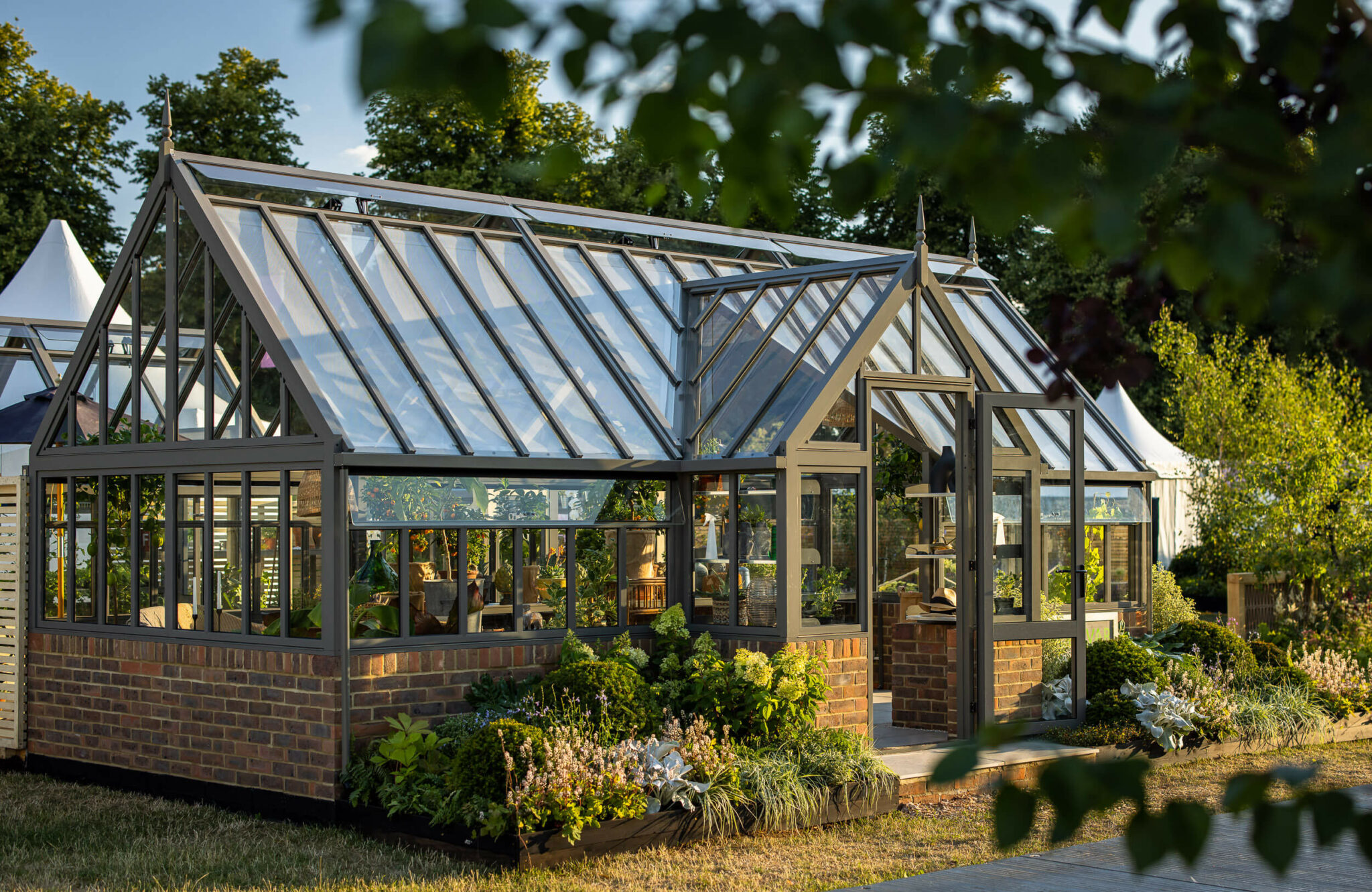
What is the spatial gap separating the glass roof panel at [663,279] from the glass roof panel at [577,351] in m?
1.18

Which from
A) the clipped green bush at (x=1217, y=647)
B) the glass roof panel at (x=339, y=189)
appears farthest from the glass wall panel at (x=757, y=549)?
the clipped green bush at (x=1217, y=647)

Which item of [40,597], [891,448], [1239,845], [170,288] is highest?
[170,288]

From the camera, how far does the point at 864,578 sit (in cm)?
1115

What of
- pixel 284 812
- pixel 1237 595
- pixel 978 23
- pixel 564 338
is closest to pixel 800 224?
pixel 1237 595

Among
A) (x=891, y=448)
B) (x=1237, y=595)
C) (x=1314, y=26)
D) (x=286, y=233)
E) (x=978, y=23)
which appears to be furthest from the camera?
(x=1237, y=595)

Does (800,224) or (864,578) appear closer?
(864,578)

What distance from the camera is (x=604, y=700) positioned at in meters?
9.45

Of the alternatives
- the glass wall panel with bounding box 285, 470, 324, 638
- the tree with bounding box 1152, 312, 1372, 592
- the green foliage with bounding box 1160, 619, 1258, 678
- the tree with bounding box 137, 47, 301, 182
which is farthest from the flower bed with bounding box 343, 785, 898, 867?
the tree with bounding box 137, 47, 301, 182

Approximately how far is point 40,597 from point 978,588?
8107 mm

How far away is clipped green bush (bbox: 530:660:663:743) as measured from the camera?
9398mm

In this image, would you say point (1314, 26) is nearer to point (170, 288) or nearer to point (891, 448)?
point (170, 288)

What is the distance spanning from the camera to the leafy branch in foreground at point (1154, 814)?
1.87 metres

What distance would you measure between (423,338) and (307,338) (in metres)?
1.00

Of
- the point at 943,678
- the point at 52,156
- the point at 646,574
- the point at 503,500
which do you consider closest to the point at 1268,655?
the point at 943,678
